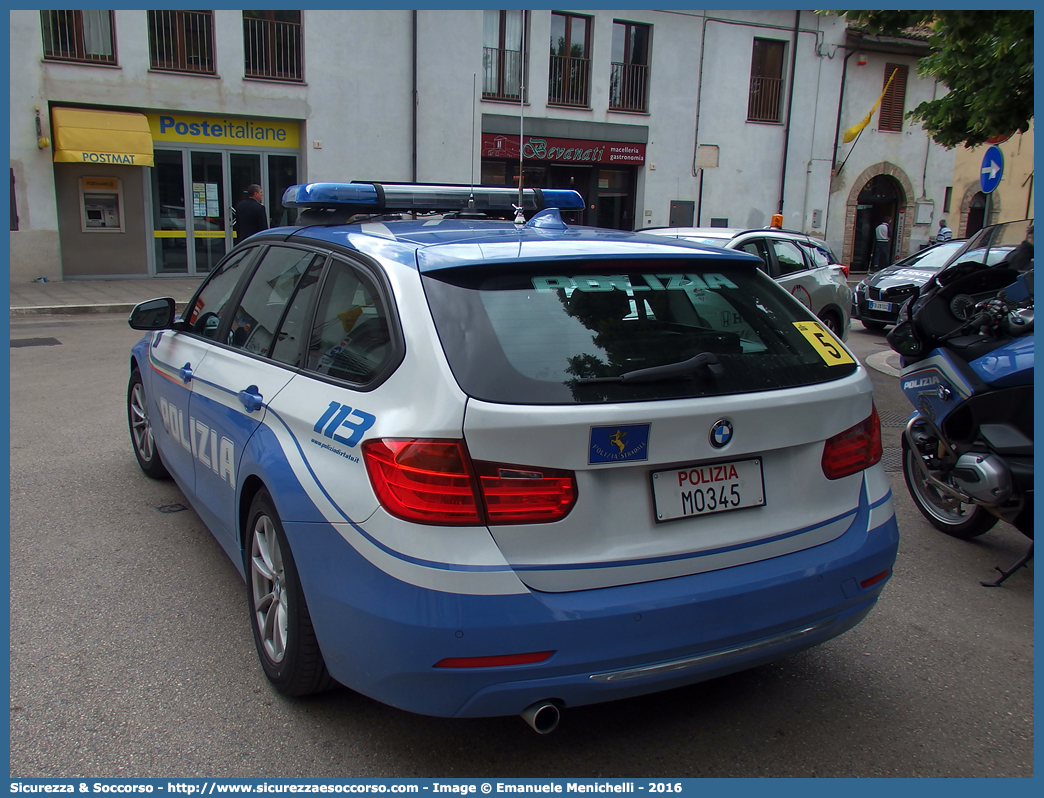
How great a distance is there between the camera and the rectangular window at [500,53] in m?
20.7

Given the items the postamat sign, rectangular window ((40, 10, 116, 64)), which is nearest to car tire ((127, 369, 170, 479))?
rectangular window ((40, 10, 116, 64))

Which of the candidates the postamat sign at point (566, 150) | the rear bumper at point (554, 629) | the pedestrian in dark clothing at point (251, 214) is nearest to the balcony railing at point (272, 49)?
the postamat sign at point (566, 150)

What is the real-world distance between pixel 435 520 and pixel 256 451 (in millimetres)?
1015

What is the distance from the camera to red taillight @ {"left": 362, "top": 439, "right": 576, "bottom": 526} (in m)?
2.27

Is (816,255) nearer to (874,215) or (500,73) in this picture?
(500,73)

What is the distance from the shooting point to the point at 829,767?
266 centimetres

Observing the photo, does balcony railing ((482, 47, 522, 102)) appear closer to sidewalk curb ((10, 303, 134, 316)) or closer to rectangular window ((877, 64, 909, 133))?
sidewalk curb ((10, 303, 134, 316))

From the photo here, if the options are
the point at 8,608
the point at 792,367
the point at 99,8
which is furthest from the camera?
the point at 99,8

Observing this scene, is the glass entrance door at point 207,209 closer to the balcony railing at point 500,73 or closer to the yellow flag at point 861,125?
the balcony railing at point 500,73

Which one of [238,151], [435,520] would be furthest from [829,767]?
[238,151]

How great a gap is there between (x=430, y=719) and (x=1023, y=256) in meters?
3.58

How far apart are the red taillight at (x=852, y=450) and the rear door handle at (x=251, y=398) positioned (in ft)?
6.35

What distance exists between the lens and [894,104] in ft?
84.2

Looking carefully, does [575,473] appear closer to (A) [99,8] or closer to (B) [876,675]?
(B) [876,675]
